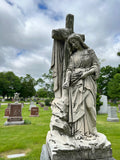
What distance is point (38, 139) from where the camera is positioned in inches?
221

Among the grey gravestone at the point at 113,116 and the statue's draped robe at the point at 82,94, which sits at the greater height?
the statue's draped robe at the point at 82,94

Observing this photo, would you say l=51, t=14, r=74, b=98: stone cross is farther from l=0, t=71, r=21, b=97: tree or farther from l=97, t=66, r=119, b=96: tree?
l=0, t=71, r=21, b=97: tree

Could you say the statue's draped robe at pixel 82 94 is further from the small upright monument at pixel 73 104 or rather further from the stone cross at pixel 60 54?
the stone cross at pixel 60 54

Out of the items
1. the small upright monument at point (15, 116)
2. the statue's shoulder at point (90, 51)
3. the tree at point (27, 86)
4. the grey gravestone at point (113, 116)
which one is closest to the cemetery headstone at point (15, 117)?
the small upright monument at point (15, 116)

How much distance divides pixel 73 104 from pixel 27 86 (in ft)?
165

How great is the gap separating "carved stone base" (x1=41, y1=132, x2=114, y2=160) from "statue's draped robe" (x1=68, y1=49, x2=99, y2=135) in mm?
259

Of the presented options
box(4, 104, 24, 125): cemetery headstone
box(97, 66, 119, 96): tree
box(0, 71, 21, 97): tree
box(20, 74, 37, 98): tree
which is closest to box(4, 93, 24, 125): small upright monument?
box(4, 104, 24, 125): cemetery headstone

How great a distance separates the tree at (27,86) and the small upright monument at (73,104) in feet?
161

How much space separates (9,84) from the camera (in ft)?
148

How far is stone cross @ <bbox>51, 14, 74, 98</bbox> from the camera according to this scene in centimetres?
316

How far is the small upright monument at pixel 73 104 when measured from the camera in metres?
2.39

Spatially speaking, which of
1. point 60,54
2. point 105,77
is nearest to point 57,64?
point 60,54

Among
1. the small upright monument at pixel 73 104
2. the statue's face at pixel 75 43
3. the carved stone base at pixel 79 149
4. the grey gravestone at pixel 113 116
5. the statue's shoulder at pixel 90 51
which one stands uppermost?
the statue's face at pixel 75 43

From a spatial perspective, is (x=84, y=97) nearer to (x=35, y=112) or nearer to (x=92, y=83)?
(x=92, y=83)
